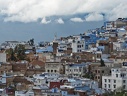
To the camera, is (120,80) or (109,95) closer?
(109,95)

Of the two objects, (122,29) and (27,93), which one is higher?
(122,29)

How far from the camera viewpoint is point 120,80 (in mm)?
38250

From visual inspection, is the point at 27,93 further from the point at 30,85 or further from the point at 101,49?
the point at 101,49

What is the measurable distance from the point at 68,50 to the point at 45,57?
507 cm

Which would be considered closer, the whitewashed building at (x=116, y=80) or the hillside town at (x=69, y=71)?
the hillside town at (x=69, y=71)

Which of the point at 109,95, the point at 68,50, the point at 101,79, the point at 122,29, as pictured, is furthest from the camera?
the point at 122,29

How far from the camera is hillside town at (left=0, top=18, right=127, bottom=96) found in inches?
1398

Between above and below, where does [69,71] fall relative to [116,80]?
above

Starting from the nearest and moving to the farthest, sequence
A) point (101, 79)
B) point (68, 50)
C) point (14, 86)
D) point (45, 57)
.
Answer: point (14, 86) → point (101, 79) → point (45, 57) → point (68, 50)

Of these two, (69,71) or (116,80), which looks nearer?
(116,80)

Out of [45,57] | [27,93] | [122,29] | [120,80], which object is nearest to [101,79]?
[120,80]

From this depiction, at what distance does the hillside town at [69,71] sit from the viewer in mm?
35503

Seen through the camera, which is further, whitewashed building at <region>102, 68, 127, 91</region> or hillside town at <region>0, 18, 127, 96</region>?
whitewashed building at <region>102, 68, 127, 91</region>

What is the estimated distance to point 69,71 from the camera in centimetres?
4497
